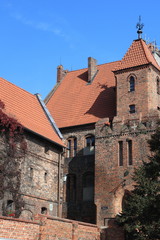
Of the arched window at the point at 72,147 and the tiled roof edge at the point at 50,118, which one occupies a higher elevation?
the tiled roof edge at the point at 50,118

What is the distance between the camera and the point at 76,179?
1238 inches

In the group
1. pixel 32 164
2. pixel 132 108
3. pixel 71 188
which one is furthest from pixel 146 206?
pixel 71 188

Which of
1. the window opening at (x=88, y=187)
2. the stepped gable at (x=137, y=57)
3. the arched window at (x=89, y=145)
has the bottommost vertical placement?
the window opening at (x=88, y=187)

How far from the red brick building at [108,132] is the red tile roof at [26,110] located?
2173 mm

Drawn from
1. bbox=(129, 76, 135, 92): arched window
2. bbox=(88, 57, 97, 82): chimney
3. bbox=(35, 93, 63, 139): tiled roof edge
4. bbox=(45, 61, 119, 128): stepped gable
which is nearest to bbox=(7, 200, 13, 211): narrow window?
bbox=(35, 93, 63, 139): tiled roof edge

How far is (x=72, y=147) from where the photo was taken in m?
32.6

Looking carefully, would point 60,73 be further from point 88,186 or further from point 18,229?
point 18,229

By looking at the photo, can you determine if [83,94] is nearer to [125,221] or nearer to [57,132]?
[57,132]

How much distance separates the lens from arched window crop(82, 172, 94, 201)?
3020 cm

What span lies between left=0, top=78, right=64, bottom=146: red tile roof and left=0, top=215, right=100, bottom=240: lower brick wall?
25.6 feet

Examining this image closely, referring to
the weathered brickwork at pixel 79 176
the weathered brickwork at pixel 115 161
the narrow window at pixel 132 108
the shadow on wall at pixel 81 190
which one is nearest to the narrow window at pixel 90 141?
the weathered brickwork at pixel 79 176

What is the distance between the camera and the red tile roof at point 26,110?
28389 millimetres

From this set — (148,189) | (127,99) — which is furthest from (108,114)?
(148,189)

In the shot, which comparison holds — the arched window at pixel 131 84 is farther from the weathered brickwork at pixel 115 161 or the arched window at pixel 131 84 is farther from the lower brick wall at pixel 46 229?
the lower brick wall at pixel 46 229
